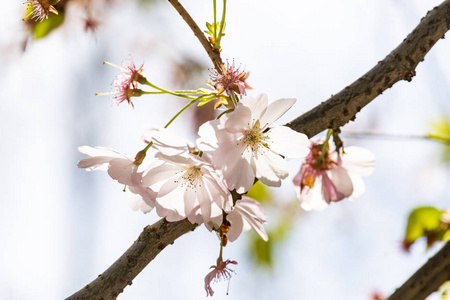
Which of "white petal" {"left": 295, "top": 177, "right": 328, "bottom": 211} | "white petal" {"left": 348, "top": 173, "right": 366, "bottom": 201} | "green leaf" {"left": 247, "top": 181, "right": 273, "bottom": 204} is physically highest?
"green leaf" {"left": 247, "top": 181, "right": 273, "bottom": 204}

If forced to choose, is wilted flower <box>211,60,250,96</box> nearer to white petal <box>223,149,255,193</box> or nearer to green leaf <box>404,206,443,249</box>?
white petal <box>223,149,255,193</box>

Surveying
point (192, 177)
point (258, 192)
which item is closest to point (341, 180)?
point (192, 177)

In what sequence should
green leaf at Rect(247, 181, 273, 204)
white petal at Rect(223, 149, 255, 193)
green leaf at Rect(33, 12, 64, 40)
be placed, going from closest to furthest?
white petal at Rect(223, 149, 255, 193) → green leaf at Rect(33, 12, 64, 40) → green leaf at Rect(247, 181, 273, 204)

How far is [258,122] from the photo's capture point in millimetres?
672

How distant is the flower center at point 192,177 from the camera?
27.7 inches

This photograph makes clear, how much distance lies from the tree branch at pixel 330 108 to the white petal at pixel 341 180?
0.14 meters

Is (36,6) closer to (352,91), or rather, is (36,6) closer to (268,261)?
(352,91)

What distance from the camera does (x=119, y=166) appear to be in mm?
718

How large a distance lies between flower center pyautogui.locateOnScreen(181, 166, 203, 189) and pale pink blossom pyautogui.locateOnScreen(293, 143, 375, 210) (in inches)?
9.3

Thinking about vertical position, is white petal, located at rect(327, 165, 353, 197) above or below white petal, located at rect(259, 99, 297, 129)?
below

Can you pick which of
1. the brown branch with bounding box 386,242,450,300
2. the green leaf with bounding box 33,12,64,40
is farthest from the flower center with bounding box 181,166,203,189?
the green leaf with bounding box 33,12,64,40

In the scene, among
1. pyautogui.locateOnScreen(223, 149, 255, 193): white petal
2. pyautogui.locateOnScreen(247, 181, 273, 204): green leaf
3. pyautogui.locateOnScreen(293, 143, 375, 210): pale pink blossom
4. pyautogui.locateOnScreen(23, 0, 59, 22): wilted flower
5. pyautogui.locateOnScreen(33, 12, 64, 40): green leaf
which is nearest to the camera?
pyautogui.locateOnScreen(223, 149, 255, 193): white petal

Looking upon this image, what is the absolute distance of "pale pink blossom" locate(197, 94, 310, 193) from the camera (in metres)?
0.63

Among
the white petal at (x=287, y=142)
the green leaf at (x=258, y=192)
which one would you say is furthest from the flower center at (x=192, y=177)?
the green leaf at (x=258, y=192)
